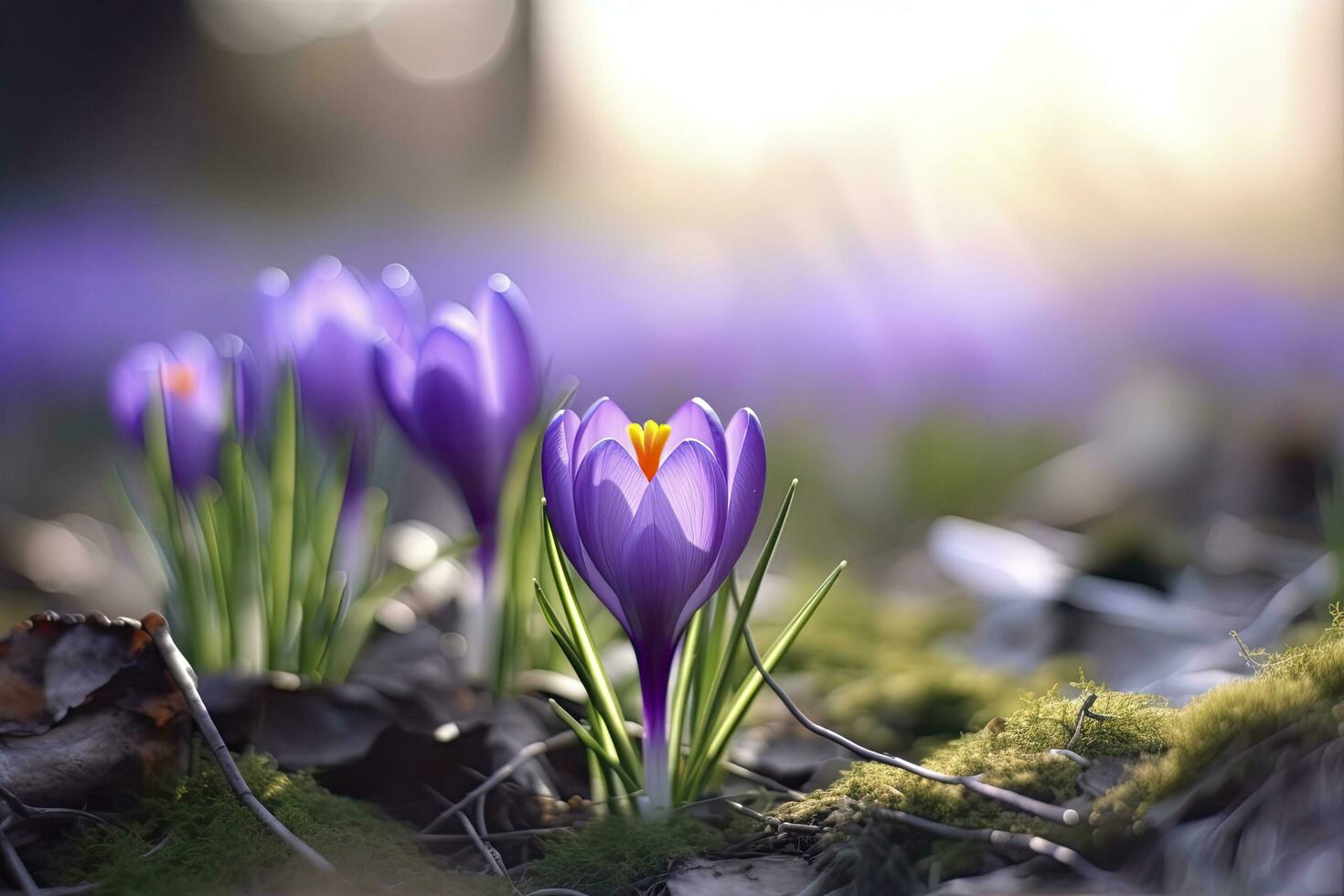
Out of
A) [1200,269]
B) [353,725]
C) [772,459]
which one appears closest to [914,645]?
[353,725]

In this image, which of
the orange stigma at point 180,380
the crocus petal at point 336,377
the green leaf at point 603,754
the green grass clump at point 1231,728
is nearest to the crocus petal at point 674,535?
the green leaf at point 603,754

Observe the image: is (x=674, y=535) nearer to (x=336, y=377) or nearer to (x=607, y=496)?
(x=607, y=496)

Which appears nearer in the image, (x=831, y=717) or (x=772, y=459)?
(x=831, y=717)

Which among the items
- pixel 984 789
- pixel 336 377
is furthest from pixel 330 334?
pixel 984 789

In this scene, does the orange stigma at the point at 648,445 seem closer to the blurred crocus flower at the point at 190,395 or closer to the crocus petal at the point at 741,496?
the crocus petal at the point at 741,496

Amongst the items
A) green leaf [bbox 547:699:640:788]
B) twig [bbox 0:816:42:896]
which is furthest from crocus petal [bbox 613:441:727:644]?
twig [bbox 0:816:42:896]

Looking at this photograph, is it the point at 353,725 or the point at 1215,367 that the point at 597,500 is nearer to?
the point at 353,725
